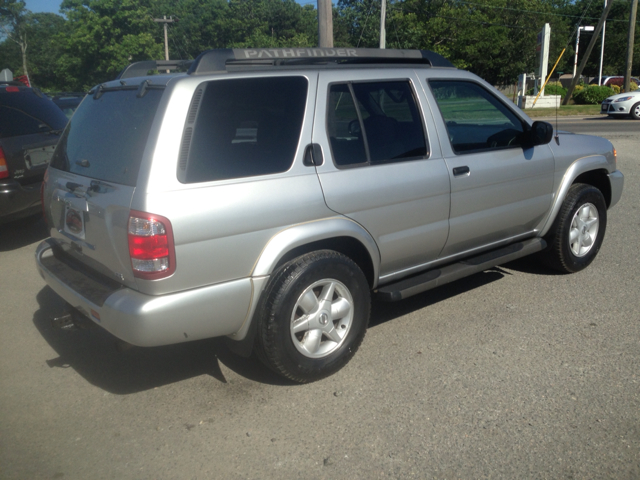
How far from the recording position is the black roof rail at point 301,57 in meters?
3.38

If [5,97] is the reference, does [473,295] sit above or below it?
below

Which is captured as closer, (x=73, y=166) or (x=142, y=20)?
(x=73, y=166)

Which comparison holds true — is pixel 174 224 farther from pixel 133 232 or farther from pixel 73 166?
pixel 73 166

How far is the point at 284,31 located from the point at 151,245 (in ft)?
268

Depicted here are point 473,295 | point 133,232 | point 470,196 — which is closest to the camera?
point 133,232

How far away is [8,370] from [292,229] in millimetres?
2273

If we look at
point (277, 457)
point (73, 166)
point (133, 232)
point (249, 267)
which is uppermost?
point (73, 166)

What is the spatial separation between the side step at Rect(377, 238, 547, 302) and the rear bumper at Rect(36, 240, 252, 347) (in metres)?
1.15

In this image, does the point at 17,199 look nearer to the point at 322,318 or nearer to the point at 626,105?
the point at 322,318

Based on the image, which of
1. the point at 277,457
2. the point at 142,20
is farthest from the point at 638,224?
the point at 142,20

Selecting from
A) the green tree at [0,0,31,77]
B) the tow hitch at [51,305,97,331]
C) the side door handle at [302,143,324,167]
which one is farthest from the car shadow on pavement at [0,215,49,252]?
the green tree at [0,0,31,77]

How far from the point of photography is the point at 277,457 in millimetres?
3018

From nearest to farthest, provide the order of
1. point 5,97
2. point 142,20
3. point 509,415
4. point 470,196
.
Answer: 1. point 509,415
2. point 470,196
3. point 5,97
4. point 142,20

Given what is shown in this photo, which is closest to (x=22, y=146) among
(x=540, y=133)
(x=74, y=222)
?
(x=74, y=222)
